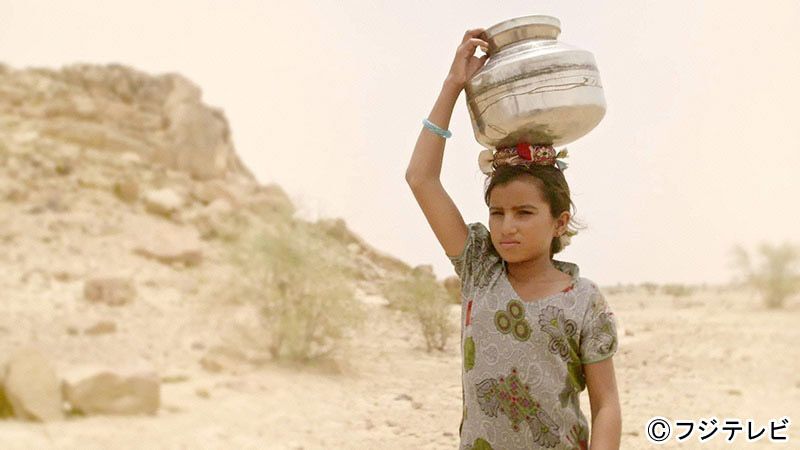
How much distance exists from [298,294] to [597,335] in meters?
6.63

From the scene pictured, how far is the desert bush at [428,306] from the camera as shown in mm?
9156

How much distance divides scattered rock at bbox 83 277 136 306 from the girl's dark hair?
9.46 m

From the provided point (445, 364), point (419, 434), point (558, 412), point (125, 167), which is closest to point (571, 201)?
point (558, 412)

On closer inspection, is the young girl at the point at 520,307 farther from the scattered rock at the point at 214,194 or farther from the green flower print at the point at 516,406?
the scattered rock at the point at 214,194

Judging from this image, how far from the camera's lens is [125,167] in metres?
19.9

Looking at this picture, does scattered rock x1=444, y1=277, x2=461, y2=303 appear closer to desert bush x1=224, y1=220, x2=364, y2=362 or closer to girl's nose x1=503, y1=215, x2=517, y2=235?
desert bush x1=224, y1=220, x2=364, y2=362

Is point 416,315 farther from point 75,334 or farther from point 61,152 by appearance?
point 61,152

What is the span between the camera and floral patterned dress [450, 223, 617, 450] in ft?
5.26

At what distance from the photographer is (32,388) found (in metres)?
4.97

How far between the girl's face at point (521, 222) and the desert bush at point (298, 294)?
6260mm

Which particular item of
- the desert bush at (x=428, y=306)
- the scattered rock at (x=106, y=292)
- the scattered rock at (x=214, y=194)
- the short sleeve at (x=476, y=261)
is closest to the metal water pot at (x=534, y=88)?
the short sleeve at (x=476, y=261)

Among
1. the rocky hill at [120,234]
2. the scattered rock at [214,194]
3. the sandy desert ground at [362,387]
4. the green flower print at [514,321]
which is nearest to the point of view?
the green flower print at [514,321]

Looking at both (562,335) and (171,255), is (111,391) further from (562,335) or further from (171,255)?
(171,255)

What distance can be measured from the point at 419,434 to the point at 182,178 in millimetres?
18404
